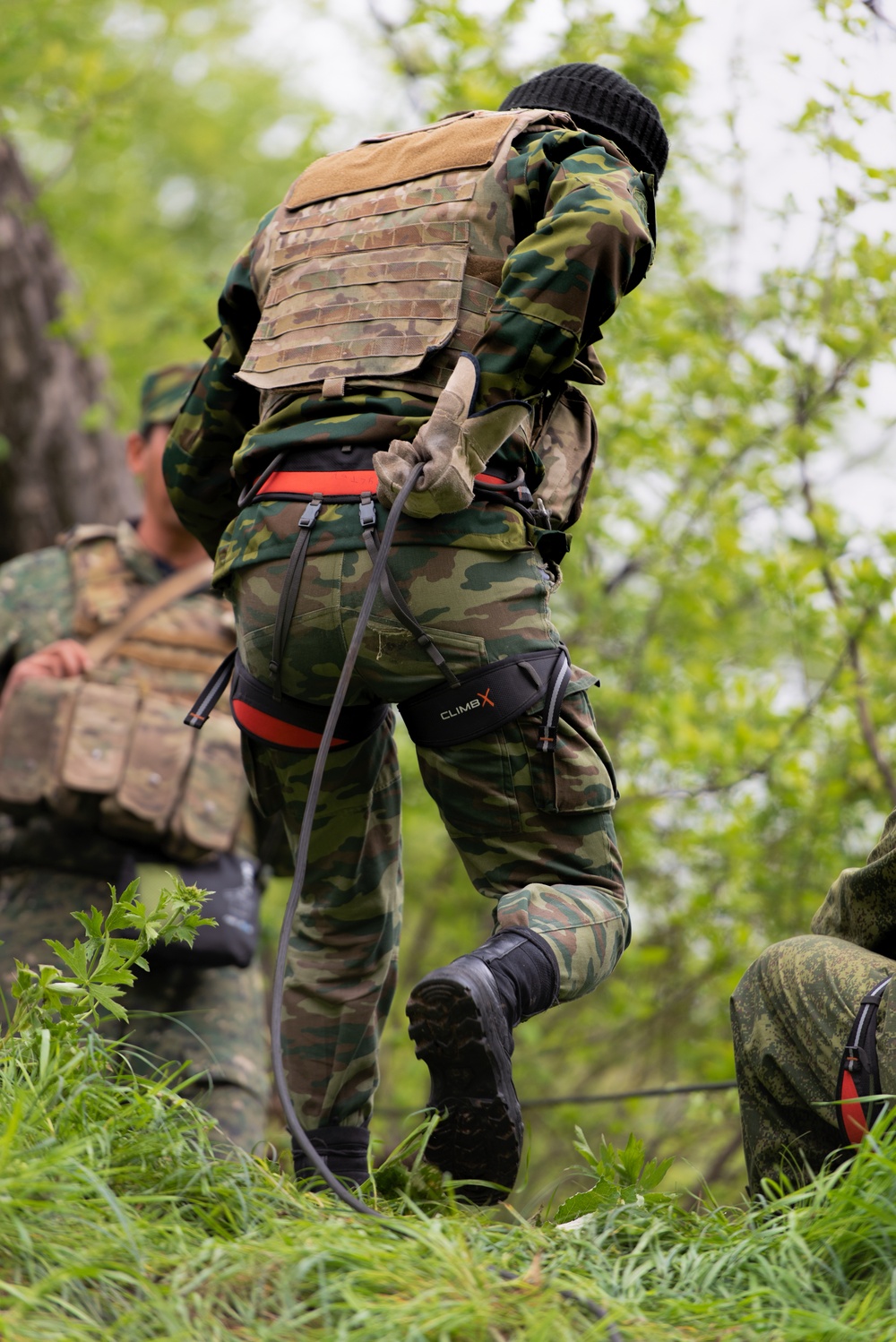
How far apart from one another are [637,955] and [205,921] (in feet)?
14.0

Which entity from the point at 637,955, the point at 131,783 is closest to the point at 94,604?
the point at 131,783

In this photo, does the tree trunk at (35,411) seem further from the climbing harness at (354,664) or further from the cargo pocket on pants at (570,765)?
the cargo pocket on pants at (570,765)

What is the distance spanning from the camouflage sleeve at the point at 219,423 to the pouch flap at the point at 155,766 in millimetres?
1027

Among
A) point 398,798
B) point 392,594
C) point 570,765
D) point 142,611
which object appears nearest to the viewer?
point 392,594

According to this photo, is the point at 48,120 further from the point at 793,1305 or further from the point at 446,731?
the point at 793,1305

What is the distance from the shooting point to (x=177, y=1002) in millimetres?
4359

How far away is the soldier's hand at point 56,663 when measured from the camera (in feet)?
14.3

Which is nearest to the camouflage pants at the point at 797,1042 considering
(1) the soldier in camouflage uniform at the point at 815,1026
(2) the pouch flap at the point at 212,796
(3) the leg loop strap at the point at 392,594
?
(1) the soldier in camouflage uniform at the point at 815,1026

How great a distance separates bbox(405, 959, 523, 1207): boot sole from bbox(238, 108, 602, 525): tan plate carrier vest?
40.9 inches

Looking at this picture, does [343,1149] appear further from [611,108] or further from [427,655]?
[611,108]

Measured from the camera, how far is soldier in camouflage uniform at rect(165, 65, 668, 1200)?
2381mm

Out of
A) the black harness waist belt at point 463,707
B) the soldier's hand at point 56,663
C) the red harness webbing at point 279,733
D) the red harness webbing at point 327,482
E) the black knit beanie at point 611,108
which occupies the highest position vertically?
the black knit beanie at point 611,108

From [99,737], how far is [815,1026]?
2534 millimetres

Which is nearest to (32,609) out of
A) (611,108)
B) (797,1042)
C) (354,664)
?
(354,664)
